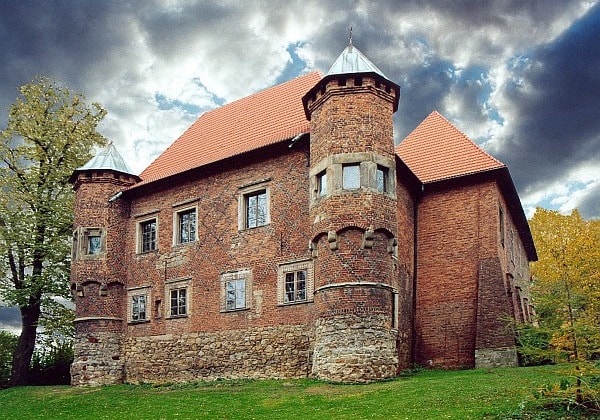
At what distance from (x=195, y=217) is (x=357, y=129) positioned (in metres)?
7.51

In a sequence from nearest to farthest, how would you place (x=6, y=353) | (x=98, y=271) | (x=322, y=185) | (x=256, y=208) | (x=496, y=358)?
(x=322, y=185) → (x=496, y=358) → (x=256, y=208) → (x=98, y=271) → (x=6, y=353)

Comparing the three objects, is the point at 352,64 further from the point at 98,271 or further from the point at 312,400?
the point at 98,271

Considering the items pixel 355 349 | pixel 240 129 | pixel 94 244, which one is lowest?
pixel 355 349

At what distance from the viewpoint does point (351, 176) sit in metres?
19.1

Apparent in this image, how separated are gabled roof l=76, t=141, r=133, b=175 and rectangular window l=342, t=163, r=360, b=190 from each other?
10616 mm

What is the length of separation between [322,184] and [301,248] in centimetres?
218

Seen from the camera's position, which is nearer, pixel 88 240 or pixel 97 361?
pixel 97 361

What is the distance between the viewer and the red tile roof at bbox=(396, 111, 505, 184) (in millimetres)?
22969

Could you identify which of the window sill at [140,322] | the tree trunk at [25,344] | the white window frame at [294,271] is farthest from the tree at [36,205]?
the white window frame at [294,271]

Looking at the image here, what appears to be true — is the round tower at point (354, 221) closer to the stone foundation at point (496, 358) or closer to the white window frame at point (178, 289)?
→ the stone foundation at point (496, 358)

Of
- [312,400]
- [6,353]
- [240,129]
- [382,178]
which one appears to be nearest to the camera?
[312,400]

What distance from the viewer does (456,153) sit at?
2395 cm

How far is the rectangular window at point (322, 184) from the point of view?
63.4 feet

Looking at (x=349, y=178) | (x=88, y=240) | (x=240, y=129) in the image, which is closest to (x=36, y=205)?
(x=88, y=240)
